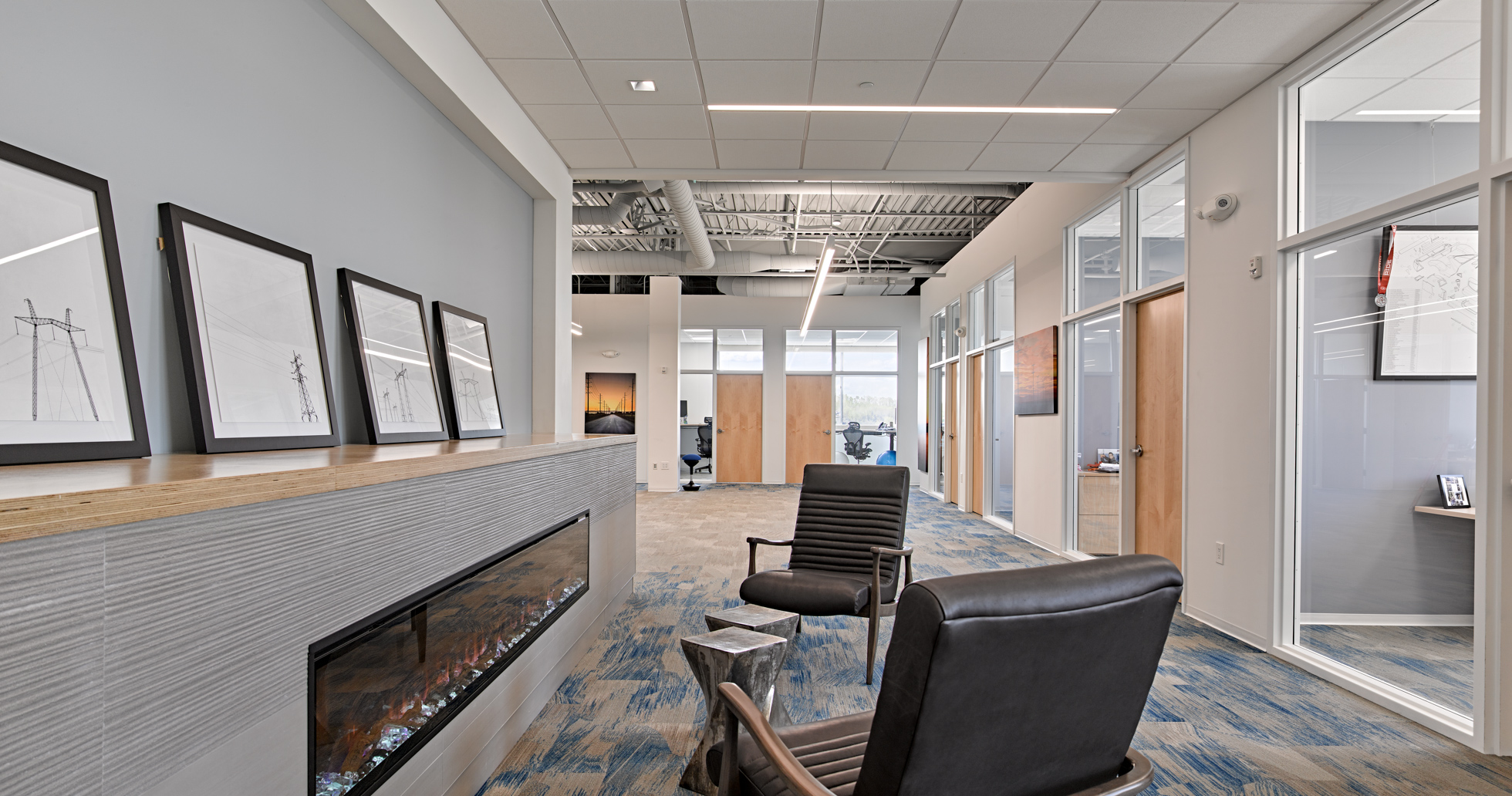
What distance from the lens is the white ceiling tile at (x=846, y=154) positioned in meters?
4.79

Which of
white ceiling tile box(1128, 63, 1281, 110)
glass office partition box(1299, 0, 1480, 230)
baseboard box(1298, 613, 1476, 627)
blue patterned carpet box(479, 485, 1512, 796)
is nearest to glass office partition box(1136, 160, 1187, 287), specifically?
white ceiling tile box(1128, 63, 1281, 110)

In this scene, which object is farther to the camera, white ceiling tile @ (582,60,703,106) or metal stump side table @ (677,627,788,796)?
white ceiling tile @ (582,60,703,106)

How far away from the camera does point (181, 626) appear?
1.12m

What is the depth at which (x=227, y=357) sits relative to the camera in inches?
80.0

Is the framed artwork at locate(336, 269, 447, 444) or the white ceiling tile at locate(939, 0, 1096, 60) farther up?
the white ceiling tile at locate(939, 0, 1096, 60)

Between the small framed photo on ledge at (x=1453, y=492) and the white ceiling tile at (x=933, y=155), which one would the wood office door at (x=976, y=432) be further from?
the small framed photo on ledge at (x=1453, y=492)

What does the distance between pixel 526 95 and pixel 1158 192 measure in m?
4.23

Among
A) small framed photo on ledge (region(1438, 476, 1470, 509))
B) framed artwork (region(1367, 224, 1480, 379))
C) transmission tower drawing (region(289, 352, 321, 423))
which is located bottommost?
small framed photo on ledge (region(1438, 476, 1470, 509))

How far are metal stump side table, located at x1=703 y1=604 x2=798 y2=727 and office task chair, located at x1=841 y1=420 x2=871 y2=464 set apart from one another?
368 inches

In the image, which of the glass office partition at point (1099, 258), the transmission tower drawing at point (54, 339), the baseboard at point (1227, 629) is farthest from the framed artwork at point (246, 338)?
the glass office partition at point (1099, 258)

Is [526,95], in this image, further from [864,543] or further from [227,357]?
[864,543]

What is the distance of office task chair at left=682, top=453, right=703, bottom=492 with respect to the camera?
36.7 feet

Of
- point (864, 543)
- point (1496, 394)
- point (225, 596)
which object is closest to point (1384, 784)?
point (1496, 394)

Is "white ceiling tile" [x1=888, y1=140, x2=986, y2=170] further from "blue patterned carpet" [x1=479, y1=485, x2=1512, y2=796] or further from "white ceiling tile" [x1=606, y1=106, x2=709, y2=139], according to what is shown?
"blue patterned carpet" [x1=479, y1=485, x2=1512, y2=796]
